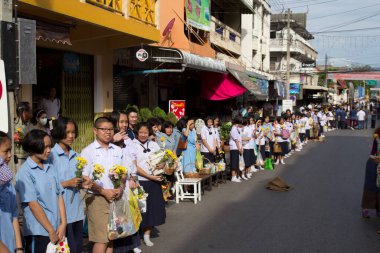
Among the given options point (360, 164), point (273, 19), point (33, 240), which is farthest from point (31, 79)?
point (273, 19)

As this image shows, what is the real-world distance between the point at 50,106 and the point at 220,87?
10470mm

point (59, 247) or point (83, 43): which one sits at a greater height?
point (83, 43)

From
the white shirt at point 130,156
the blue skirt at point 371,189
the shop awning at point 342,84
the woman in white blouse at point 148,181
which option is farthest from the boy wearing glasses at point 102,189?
the shop awning at point 342,84

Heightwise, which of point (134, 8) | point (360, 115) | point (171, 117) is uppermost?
point (134, 8)

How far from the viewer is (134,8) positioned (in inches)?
435

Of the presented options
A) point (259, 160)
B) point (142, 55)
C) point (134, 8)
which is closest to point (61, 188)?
point (134, 8)

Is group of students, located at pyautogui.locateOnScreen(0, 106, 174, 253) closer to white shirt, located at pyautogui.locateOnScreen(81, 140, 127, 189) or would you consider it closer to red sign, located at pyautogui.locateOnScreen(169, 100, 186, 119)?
white shirt, located at pyautogui.locateOnScreen(81, 140, 127, 189)

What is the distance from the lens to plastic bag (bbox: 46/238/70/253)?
4.41 metres

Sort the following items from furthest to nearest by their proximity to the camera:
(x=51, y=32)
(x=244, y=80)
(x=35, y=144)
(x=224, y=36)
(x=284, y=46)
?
1. (x=284, y=46)
2. (x=224, y=36)
3. (x=244, y=80)
4. (x=51, y=32)
5. (x=35, y=144)

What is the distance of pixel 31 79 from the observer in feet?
17.6

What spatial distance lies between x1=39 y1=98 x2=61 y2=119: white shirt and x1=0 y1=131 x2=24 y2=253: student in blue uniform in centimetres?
594

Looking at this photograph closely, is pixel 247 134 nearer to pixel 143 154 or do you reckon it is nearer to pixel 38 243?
pixel 143 154

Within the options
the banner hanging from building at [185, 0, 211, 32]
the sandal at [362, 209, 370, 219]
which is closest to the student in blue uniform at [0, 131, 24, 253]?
the sandal at [362, 209, 370, 219]

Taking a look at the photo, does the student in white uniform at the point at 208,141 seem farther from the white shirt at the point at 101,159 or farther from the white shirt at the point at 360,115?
the white shirt at the point at 360,115
